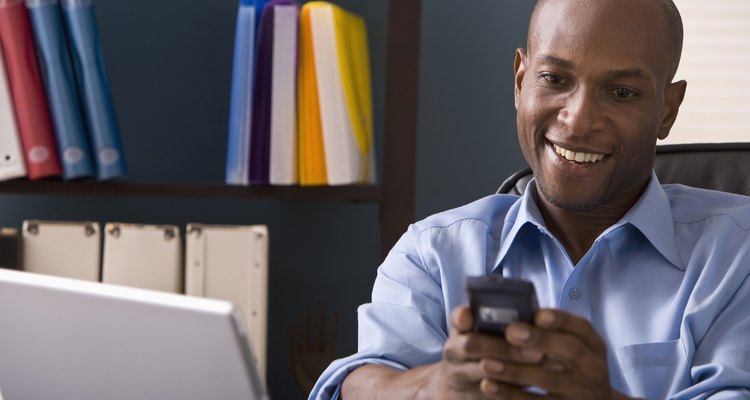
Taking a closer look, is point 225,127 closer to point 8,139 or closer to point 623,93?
point 8,139

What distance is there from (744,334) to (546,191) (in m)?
0.32

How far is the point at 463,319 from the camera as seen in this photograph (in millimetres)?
876

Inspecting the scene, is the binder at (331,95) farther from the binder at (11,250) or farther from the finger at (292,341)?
the binder at (11,250)

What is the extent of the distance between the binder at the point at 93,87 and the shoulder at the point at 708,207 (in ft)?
3.29

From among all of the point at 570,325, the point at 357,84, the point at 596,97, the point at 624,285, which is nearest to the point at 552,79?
the point at 596,97

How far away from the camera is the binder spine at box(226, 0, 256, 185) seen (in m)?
1.88

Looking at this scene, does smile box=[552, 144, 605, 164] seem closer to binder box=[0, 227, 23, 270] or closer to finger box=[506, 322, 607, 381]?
finger box=[506, 322, 607, 381]

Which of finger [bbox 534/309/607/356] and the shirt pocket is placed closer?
finger [bbox 534/309/607/356]

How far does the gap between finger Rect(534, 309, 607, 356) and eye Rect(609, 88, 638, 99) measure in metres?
0.45

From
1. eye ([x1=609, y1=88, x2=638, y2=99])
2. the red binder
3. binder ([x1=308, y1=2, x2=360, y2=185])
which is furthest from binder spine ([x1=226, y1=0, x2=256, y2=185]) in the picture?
eye ([x1=609, y1=88, x2=638, y2=99])

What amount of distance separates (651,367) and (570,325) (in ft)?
1.21

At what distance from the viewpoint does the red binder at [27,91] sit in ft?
6.09

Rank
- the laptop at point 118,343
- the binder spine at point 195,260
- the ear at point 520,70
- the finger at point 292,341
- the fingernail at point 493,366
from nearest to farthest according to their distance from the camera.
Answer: the laptop at point 118,343, the fingernail at point 493,366, the ear at point 520,70, the binder spine at point 195,260, the finger at point 292,341

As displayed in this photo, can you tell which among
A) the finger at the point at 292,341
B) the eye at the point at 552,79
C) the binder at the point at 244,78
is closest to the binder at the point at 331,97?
the binder at the point at 244,78
